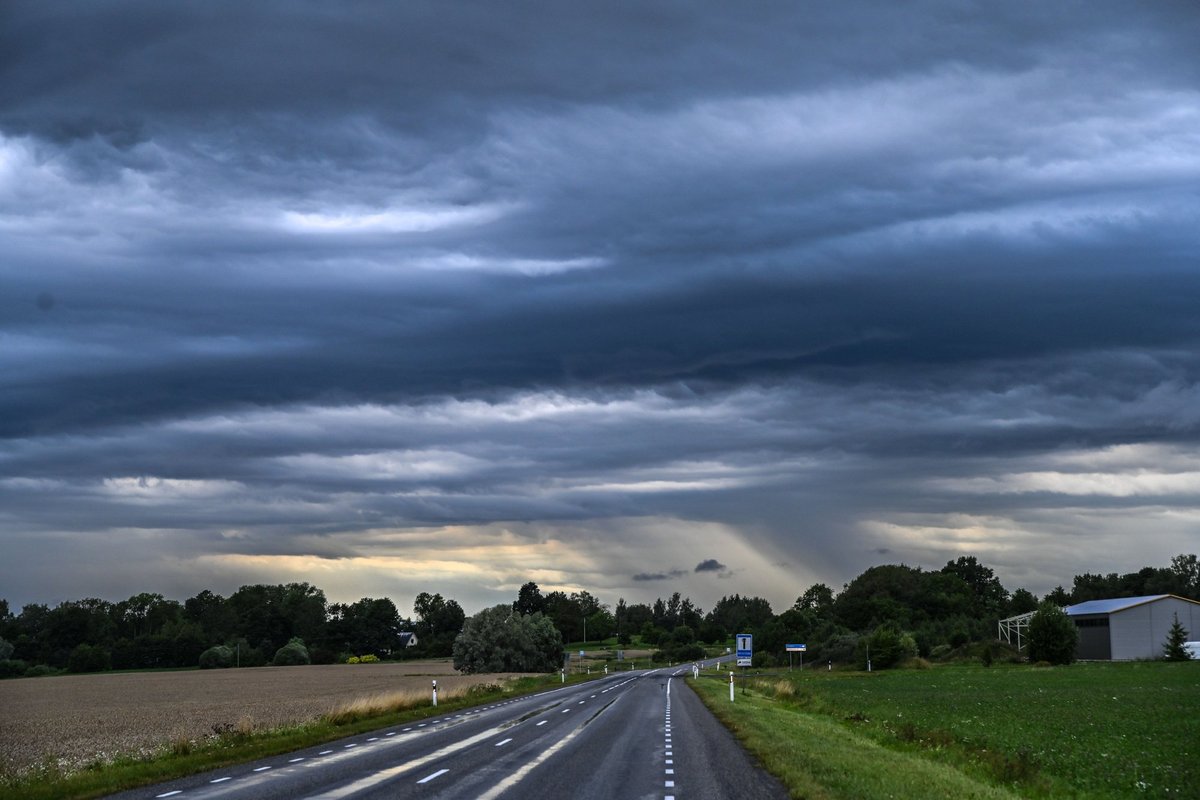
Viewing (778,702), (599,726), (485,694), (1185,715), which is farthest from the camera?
(485,694)

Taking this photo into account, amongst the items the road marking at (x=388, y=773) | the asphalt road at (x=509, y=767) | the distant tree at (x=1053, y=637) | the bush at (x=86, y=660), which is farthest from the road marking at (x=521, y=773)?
the bush at (x=86, y=660)

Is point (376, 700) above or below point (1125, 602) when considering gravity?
below

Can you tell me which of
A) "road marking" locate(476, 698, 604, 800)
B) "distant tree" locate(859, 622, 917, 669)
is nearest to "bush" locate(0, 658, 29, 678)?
"distant tree" locate(859, 622, 917, 669)

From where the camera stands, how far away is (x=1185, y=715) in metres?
45.0

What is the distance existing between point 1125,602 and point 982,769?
125 meters

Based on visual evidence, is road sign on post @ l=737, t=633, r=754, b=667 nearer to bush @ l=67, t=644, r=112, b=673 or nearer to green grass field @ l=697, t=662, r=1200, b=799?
green grass field @ l=697, t=662, r=1200, b=799

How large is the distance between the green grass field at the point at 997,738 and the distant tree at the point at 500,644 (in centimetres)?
6031

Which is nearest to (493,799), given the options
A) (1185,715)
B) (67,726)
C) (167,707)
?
(67,726)

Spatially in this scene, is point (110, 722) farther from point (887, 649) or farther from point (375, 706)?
point (887, 649)

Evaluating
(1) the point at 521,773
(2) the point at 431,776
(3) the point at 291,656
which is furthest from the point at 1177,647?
(3) the point at 291,656

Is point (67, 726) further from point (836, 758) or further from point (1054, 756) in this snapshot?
point (1054, 756)

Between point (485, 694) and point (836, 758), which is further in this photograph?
point (485, 694)

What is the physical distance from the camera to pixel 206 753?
1073 inches

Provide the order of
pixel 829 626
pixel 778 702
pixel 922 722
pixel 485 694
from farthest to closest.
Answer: pixel 829 626, pixel 485 694, pixel 778 702, pixel 922 722
